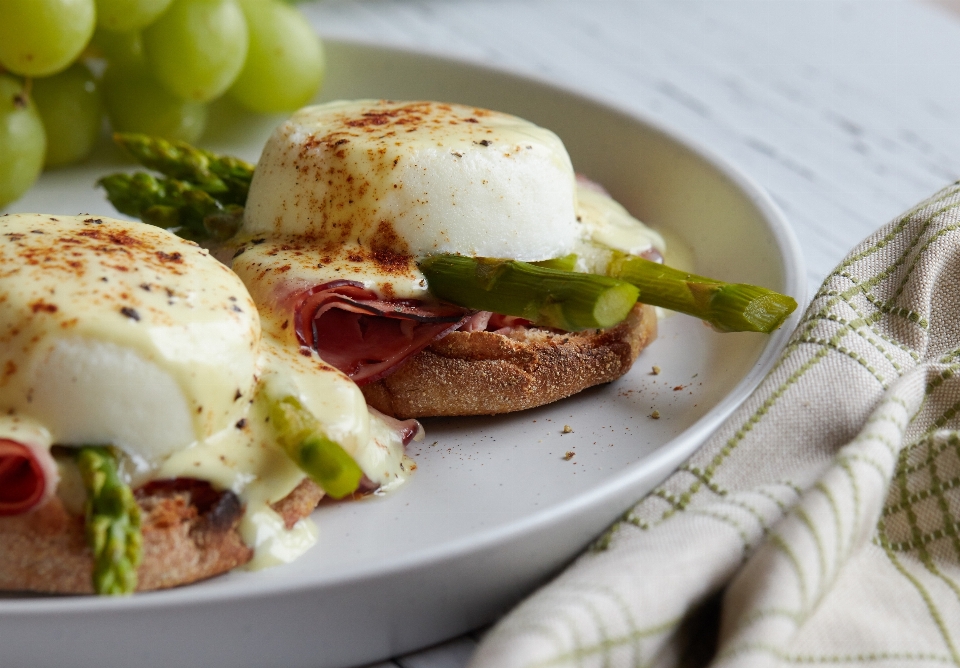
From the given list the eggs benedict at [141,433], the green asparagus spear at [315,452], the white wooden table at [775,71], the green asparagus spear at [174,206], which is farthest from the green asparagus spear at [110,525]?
the white wooden table at [775,71]

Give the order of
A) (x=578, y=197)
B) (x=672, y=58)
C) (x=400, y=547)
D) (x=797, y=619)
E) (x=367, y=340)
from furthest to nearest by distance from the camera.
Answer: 1. (x=672, y=58)
2. (x=578, y=197)
3. (x=367, y=340)
4. (x=400, y=547)
5. (x=797, y=619)

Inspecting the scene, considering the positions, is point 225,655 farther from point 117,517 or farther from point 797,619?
point 797,619

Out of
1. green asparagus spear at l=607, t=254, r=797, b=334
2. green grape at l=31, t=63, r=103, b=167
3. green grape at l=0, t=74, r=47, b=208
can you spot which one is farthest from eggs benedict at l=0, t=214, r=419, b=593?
green grape at l=31, t=63, r=103, b=167

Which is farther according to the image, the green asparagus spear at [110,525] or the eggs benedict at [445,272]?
the eggs benedict at [445,272]

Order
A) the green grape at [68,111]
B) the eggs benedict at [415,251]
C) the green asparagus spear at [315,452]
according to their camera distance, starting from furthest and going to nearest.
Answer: the green grape at [68,111] < the eggs benedict at [415,251] < the green asparagus spear at [315,452]

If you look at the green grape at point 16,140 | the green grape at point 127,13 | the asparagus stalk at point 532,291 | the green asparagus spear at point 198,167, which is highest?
the green grape at point 127,13

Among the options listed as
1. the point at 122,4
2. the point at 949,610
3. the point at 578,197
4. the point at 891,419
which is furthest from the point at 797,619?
the point at 122,4

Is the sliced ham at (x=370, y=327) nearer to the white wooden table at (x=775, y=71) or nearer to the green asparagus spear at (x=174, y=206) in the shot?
the green asparagus spear at (x=174, y=206)
